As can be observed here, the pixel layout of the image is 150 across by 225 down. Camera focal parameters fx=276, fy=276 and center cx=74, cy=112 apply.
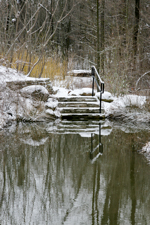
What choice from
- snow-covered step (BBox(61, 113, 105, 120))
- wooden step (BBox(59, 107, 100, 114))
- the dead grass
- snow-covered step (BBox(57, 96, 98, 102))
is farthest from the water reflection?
the dead grass

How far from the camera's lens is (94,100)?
1141 centimetres

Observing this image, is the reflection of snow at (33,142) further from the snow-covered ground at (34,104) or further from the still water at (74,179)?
the snow-covered ground at (34,104)

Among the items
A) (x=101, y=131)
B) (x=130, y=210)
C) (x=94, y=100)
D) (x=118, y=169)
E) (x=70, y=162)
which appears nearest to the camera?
(x=130, y=210)

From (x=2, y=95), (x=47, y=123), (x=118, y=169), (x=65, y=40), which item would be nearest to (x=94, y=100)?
(x=47, y=123)

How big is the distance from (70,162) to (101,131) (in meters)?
2.95

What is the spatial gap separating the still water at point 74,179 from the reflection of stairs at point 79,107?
2.43m

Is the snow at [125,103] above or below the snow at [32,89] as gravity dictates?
below

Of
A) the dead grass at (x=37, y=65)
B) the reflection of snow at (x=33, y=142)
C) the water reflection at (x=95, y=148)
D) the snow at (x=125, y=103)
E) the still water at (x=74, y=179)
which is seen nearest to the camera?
the still water at (x=74, y=179)

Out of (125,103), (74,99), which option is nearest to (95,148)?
(125,103)

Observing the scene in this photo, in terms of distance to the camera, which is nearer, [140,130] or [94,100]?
[140,130]

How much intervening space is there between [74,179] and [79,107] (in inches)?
248

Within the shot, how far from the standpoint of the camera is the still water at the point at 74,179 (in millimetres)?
3574

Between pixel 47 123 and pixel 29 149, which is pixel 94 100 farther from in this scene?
pixel 29 149

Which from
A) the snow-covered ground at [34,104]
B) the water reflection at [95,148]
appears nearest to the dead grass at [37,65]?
the snow-covered ground at [34,104]
